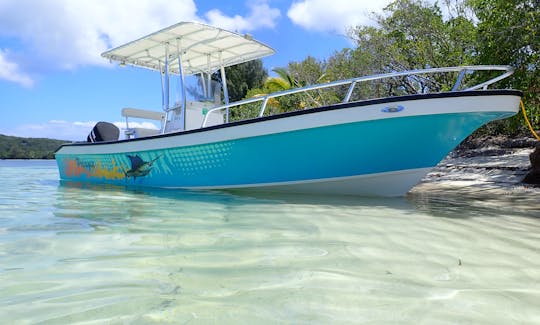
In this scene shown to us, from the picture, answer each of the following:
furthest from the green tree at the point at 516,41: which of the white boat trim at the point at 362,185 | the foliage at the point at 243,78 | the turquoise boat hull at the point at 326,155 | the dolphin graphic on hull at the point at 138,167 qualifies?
the foliage at the point at 243,78

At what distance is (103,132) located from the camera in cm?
790

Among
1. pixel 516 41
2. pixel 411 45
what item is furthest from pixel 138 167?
pixel 411 45

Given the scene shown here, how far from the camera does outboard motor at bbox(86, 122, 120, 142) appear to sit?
25.8 ft

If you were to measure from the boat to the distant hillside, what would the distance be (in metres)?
42.8

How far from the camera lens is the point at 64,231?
284cm

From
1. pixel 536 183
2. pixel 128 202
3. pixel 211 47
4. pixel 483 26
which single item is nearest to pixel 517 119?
pixel 536 183

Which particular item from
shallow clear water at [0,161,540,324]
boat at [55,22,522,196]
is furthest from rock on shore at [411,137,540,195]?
shallow clear water at [0,161,540,324]

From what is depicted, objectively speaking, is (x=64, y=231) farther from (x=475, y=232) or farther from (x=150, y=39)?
(x=150, y=39)

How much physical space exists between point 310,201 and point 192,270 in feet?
9.50

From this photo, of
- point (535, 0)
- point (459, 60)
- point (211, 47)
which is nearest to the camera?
point (535, 0)

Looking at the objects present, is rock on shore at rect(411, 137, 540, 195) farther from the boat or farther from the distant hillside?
the distant hillside

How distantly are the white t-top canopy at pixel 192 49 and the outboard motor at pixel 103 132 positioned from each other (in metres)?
1.44

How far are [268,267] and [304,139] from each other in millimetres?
2876

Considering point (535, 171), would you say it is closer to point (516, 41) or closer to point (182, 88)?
point (516, 41)
